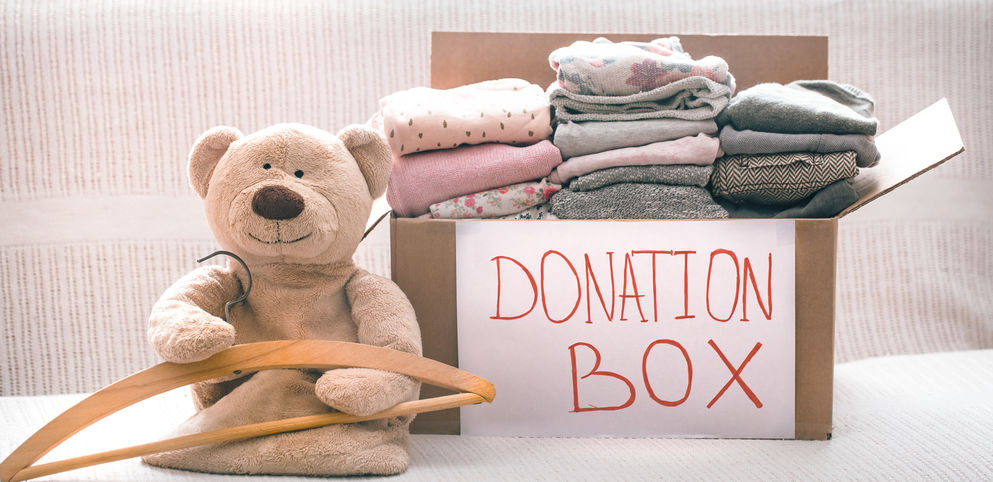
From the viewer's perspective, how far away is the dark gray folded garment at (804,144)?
83 cm

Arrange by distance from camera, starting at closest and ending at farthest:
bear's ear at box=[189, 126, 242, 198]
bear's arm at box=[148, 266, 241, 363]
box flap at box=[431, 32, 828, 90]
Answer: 1. bear's arm at box=[148, 266, 241, 363]
2. bear's ear at box=[189, 126, 242, 198]
3. box flap at box=[431, 32, 828, 90]

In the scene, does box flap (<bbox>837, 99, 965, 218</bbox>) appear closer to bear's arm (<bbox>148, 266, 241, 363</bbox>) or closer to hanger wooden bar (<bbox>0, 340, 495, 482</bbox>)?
hanger wooden bar (<bbox>0, 340, 495, 482</bbox>)

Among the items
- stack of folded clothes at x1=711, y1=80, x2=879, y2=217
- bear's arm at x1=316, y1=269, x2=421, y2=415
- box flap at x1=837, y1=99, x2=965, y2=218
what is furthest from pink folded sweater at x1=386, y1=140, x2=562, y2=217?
box flap at x1=837, y1=99, x2=965, y2=218

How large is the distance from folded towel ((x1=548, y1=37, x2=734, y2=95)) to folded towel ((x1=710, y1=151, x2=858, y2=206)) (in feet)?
0.35

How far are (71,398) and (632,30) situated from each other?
97cm

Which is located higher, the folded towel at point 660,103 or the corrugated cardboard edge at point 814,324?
the folded towel at point 660,103

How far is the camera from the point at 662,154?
0.85 meters

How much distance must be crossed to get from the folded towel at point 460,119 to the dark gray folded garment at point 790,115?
219 mm

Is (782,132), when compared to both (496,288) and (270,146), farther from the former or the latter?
(270,146)

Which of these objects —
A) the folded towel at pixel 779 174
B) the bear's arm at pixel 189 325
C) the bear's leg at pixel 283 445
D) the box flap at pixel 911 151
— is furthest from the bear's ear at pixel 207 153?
the box flap at pixel 911 151

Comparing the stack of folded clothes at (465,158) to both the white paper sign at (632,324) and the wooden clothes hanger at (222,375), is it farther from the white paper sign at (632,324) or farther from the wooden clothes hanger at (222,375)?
the wooden clothes hanger at (222,375)

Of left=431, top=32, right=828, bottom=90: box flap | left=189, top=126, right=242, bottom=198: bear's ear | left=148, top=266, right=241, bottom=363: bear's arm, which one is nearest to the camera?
left=148, top=266, right=241, bottom=363: bear's arm

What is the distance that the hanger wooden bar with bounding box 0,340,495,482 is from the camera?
0.69 meters

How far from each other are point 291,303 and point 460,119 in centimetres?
28
